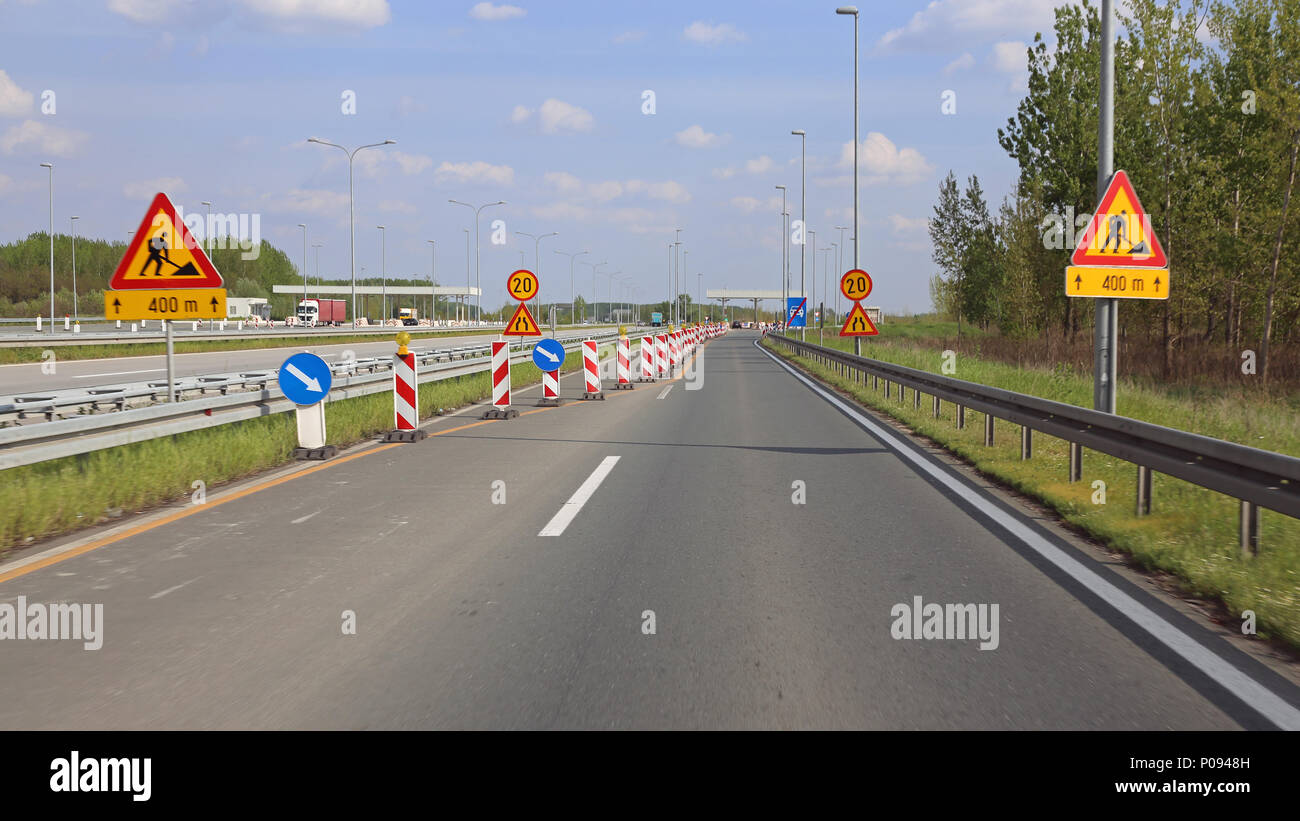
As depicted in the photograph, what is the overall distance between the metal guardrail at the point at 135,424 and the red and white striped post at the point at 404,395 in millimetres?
1173

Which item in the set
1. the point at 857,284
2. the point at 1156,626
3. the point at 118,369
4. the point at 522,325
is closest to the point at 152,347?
the point at 118,369

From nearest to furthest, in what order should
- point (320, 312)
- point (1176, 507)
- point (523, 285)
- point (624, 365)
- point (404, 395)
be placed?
point (1176, 507), point (404, 395), point (523, 285), point (624, 365), point (320, 312)

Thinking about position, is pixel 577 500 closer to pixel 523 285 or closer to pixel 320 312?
pixel 523 285

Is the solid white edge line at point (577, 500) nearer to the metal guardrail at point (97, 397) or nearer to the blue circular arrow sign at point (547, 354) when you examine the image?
the metal guardrail at point (97, 397)

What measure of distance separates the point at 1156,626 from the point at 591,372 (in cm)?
1679

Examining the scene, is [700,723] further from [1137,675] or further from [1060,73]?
[1060,73]

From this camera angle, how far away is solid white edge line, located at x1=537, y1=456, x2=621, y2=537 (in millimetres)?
7816

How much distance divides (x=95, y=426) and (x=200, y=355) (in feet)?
104

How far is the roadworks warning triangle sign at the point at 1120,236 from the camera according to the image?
9523 mm

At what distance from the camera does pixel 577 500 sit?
909 centimetres

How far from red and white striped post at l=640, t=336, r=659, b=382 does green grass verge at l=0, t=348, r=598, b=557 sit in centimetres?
1478

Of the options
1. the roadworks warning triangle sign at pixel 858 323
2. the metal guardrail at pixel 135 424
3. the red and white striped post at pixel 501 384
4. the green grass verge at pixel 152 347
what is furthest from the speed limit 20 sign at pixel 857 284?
the green grass verge at pixel 152 347

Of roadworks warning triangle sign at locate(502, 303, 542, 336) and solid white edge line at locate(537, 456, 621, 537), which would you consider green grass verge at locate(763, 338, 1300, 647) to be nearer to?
solid white edge line at locate(537, 456, 621, 537)
